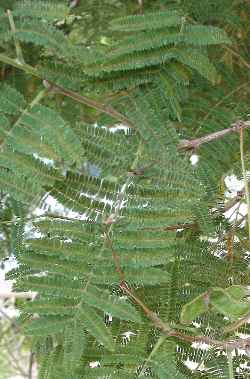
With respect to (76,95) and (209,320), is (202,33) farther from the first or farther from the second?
A: (209,320)

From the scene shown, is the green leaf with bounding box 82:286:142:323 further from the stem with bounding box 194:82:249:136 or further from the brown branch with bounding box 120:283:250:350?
the stem with bounding box 194:82:249:136

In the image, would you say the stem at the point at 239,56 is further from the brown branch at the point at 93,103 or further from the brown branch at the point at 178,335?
the brown branch at the point at 178,335

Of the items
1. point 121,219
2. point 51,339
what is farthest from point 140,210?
point 51,339

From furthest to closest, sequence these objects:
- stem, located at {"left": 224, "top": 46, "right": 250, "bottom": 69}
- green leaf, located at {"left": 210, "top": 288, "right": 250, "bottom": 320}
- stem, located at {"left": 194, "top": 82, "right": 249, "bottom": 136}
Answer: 1. stem, located at {"left": 224, "top": 46, "right": 250, "bottom": 69}
2. stem, located at {"left": 194, "top": 82, "right": 249, "bottom": 136}
3. green leaf, located at {"left": 210, "top": 288, "right": 250, "bottom": 320}

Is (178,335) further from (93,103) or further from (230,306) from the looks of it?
(93,103)

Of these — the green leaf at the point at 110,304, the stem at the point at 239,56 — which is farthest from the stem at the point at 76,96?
the stem at the point at 239,56

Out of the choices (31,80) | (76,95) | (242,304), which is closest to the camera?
(242,304)

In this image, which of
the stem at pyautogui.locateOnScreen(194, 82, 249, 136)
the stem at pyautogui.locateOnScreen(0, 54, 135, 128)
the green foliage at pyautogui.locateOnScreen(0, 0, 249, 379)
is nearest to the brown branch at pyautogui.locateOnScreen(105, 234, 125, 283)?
the green foliage at pyautogui.locateOnScreen(0, 0, 249, 379)

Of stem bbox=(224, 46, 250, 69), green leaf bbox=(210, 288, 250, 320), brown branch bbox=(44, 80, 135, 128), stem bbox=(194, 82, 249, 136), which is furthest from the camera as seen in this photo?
stem bbox=(224, 46, 250, 69)
